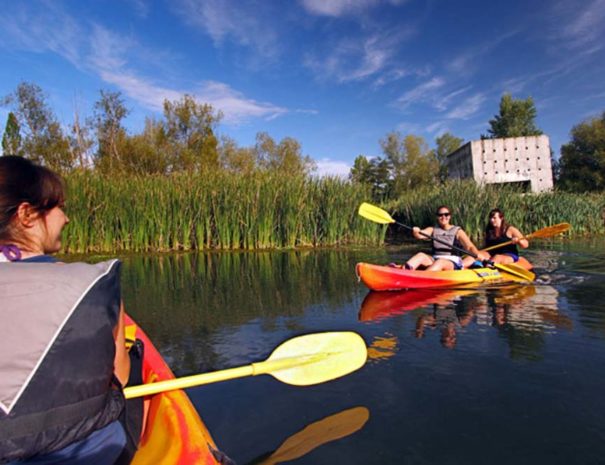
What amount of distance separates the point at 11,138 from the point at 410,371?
26247mm

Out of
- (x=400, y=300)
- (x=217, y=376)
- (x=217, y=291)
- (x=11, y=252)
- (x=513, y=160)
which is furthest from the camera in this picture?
(x=513, y=160)

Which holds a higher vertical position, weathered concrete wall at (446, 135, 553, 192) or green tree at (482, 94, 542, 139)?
green tree at (482, 94, 542, 139)

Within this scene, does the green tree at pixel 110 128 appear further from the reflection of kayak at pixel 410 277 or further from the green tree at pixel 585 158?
the green tree at pixel 585 158

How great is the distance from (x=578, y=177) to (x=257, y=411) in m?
37.9

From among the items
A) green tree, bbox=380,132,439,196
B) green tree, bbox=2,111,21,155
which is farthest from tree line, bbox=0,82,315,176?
green tree, bbox=380,132,439,196

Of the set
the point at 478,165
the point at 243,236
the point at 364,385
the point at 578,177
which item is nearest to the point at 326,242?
the point at 243,236

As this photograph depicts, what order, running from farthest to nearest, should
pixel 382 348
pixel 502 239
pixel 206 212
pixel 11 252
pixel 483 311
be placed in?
pixel 206 212
pixel 502 239
pixel 483 311
pixel 382 348
pixel 11 252

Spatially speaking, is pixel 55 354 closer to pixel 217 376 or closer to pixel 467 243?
pixel 217 376

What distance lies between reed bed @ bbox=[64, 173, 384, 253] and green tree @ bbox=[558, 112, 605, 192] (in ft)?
91.8

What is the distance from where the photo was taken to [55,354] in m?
1.06

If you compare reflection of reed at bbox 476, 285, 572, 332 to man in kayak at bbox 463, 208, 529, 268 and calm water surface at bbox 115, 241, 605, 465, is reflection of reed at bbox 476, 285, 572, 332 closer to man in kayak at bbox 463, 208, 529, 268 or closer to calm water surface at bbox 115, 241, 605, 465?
calm water surface at bbox 115, 241, 605, 465

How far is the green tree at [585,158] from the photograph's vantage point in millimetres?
31031

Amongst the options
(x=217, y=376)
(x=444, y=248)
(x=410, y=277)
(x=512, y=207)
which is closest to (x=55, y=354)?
(x=217, y=376)

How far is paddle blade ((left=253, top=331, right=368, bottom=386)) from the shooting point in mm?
2059
